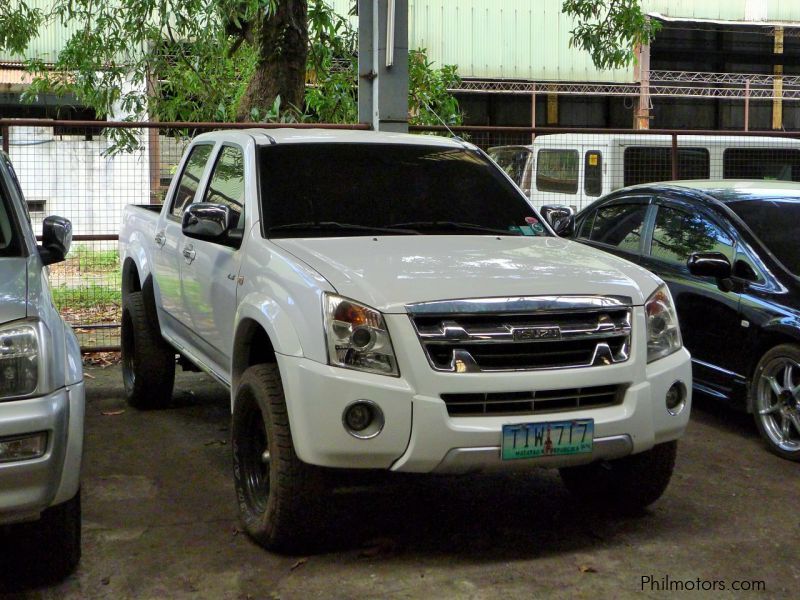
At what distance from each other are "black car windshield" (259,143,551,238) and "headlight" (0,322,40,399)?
156cm

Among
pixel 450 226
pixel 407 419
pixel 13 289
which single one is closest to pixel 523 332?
pixel 407 419

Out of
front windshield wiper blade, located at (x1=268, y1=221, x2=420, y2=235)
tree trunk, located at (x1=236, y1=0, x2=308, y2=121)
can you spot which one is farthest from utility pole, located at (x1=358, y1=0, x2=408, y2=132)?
front windshield wiper blade, located at (x1=268, y1=221, x2=420, y2=235)

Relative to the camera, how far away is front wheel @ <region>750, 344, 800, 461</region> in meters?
6.24

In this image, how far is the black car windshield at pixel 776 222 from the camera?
265 inches

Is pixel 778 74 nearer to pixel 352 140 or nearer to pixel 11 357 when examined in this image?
pixel 352 140

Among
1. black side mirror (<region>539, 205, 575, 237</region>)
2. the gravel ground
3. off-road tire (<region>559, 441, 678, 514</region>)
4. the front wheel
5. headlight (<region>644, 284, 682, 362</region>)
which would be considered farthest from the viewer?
the front wheel

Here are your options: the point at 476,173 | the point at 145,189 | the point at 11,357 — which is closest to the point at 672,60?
the point at 145,189

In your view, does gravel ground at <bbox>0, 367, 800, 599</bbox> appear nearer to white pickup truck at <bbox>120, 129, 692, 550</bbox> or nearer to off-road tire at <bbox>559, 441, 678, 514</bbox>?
off-road tire at <bbox>559, 441, 678, 514</bbox>

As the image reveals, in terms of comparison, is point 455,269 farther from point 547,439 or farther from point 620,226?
point 620,226

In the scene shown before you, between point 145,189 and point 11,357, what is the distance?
627cm

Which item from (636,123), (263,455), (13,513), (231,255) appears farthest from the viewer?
Result: (636,123)

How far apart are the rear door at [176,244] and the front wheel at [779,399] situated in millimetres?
3263

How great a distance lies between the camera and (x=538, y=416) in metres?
4.36

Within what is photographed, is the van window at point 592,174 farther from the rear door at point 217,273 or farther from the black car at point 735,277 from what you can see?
the rear door at point 217,273
